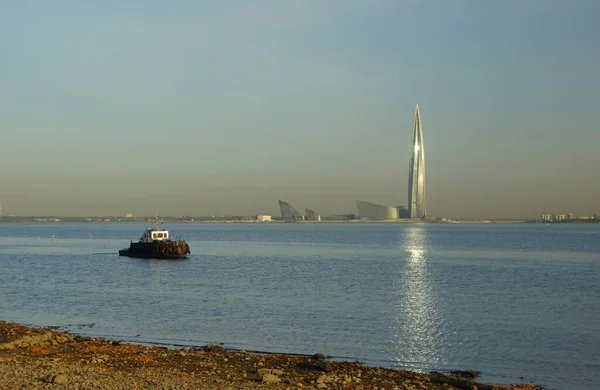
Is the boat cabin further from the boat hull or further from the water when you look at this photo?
the water

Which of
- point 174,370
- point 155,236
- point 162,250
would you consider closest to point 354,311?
point 174,370

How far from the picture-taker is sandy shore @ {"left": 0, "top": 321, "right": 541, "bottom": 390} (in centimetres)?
1812

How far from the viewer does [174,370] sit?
20266mm

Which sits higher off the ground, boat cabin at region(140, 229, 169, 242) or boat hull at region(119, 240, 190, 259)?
boat cabin at region(140, 229, 169, 242)

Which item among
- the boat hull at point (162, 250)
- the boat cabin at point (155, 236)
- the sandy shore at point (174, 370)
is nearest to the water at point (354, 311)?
the sandy shore at point (174, 370)

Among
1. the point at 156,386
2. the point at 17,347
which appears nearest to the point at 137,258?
the point at 17,347

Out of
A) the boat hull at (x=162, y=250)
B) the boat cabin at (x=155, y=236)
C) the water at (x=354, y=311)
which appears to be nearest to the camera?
the water at (x=354, y=311)

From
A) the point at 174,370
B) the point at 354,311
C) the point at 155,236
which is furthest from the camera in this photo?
the point at 155,236

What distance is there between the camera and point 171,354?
23.6 meters

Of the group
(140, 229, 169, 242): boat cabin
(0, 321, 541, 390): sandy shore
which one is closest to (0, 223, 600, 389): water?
(0, 321, 541, 390): sandy shore

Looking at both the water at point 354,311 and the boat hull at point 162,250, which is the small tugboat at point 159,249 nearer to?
the boat hull at point 162,250

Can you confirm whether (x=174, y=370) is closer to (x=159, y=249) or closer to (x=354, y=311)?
(x=354, y=311)

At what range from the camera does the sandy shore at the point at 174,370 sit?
1812 centimetres

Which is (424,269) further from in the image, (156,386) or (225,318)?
(156,386)
